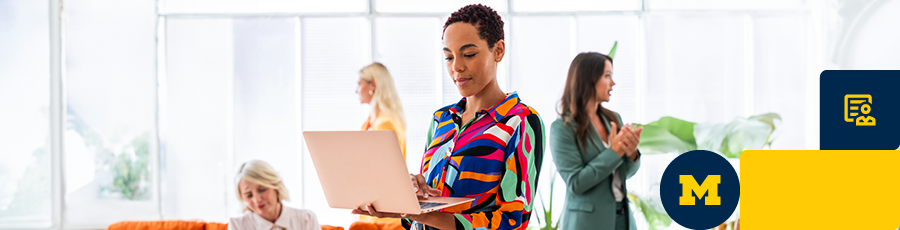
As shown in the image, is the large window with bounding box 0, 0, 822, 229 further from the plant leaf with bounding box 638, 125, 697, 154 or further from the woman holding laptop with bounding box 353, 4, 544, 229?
the woman holding laptop with bounding box 353, 4, 544, 229

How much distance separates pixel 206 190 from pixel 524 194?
267 cm

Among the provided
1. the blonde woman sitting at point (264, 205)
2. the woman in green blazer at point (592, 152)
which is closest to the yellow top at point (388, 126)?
the blonde woman sitting at point (264, 205)

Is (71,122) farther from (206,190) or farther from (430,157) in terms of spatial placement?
(430,157)

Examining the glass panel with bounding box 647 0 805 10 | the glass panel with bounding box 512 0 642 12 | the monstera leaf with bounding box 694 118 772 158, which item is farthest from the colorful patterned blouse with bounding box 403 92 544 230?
the glass panel with bounding box 647 0 805 10

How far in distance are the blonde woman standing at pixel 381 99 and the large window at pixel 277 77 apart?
1.43ft

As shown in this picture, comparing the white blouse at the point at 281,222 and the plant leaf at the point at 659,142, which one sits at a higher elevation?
the plant leaf at the point at 659,142

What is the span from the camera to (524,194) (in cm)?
82

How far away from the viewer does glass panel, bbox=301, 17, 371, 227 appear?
2914 mm

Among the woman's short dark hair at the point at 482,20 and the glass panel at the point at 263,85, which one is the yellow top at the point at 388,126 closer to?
the glass panel at the point at 263,85

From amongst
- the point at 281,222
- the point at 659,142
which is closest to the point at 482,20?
the point at 281,222

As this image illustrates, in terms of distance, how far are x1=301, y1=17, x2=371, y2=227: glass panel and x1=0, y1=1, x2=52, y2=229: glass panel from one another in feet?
5.05

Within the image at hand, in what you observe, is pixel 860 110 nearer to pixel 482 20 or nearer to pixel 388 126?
pixel 482 20

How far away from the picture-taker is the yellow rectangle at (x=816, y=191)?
135cm

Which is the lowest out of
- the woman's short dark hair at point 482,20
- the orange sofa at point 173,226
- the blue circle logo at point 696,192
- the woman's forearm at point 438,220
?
the orange sofa at point 173,226
